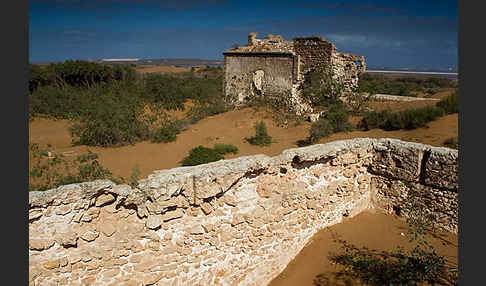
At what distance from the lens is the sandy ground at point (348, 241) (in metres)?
4.69

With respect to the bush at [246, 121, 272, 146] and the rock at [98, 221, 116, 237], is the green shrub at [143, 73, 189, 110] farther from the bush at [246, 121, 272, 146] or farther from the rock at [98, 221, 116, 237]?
the rock at [98, 221, 116, 237]

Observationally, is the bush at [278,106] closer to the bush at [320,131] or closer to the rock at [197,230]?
the bush at [320,131]

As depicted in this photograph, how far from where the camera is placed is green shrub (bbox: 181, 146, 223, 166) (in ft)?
31.6

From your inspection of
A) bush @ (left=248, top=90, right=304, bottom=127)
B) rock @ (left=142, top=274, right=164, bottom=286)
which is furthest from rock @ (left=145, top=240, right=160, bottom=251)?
bush @ (left=248, top=90, right=304, bottom=127)

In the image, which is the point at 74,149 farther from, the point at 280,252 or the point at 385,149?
the point at 385,149

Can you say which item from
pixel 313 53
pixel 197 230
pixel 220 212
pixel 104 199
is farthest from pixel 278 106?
pixel 104 199

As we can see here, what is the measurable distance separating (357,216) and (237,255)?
3.06m

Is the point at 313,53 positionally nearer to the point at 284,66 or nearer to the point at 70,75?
the point at 284,66

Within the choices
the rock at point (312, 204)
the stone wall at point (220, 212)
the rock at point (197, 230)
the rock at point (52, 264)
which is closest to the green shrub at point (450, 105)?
the stone wall at point (220, 212)

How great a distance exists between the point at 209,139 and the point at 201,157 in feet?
11.0

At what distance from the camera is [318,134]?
38.5ft

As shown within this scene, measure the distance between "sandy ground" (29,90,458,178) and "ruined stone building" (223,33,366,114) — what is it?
2622 millimetres

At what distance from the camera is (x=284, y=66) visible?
17.4 metres

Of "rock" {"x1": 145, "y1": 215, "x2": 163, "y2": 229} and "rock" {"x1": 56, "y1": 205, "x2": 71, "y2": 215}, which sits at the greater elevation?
"rock" {"x1": 56, "y1": 205, "x2": 71, "y2": 215}
